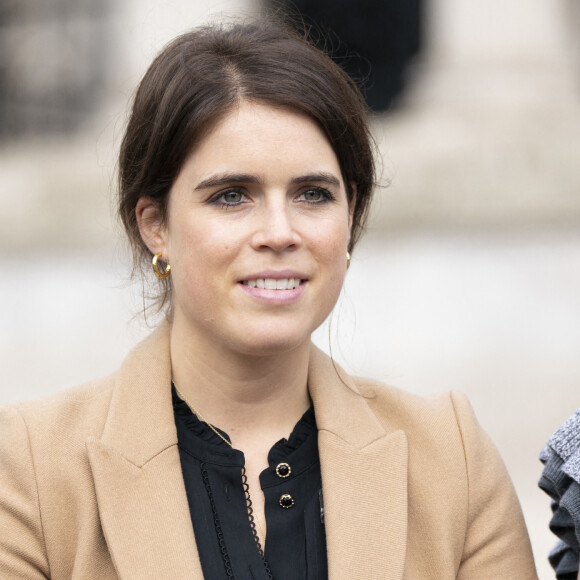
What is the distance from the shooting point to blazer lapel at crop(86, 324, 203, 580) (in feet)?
8.73

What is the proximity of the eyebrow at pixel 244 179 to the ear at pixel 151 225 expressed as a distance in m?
0.20

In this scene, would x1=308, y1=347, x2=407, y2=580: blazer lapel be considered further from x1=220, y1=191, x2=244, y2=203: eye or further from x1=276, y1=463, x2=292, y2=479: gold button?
x1=220, y1=191, x2=244, y2=203: eye

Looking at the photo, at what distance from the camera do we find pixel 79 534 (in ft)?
8.88

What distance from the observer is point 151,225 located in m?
2.94

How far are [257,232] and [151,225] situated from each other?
1.14 feet

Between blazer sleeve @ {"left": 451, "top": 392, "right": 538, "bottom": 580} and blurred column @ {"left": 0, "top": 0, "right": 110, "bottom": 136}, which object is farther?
blurred column @ {"left": 0, "top": 0, "right": 110, "bottom": 136}

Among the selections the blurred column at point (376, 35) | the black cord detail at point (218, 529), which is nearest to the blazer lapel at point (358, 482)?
the black cord detail at point (218, 529)

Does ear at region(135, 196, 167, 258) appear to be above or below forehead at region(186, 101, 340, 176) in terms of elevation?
below

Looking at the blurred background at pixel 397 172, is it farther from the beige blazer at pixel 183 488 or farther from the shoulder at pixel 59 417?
the shoulder at pixel 59 417

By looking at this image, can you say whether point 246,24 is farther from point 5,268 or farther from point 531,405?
point 5,268

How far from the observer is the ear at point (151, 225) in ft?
9.54

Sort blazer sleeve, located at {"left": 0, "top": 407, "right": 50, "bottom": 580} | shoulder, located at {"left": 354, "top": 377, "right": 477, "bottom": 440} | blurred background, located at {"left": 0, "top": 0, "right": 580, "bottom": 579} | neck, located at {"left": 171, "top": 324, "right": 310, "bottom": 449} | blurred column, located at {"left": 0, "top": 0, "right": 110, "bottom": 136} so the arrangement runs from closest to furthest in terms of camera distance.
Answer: blazer sleeve, located at {"left": 0, "top": 407, "right": 50, "bottom": 580} < neck, located at {"left": 171, "top": 324, "right": 310, "bottom": 449} < shoulder, located at {"left": 354, "top": 377, "right": 477, "bottom": 440} < blurred background, located at {"left": 0, "top": 0, "right": 580, "bottom": 579} < blurred column, located at {"left": 0, "top": 0, "right": 110, "bottom": 136}

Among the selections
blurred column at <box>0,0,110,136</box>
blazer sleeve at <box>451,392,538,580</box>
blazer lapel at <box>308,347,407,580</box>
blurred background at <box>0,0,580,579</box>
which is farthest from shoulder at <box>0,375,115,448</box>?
blurred column at <box>0,0,110,136</box>

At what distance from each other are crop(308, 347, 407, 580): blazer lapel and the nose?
47 centimetres
